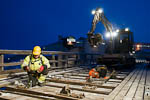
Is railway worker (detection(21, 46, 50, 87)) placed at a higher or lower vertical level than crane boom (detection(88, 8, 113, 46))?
lower

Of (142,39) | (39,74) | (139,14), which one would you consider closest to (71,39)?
(39,74)

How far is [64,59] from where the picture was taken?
9.99 meters

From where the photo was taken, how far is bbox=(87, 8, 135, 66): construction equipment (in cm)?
860

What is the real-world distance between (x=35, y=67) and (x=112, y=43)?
257 inches

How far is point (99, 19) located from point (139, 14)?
196281 millimetres

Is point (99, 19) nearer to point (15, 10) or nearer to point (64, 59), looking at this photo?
point (64, 59)

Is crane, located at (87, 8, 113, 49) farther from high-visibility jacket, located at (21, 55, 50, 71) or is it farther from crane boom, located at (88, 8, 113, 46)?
high-visibility jacket, located at (21, 55, 50, 71)

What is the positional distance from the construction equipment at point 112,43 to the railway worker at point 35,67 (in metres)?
4.53

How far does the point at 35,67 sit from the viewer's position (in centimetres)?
443

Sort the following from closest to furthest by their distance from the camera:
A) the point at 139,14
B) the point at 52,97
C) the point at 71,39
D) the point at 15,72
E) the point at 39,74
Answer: the point at 52,97 < the point at 39,74 < the point at 15,72 < the point at 71,39 < the point at 139,14

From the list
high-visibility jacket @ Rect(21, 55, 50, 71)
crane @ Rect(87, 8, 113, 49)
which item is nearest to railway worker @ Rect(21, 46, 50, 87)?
high-visibility jacket @ Rect(21, 55, 50, 71)

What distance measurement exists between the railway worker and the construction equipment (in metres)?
4.53

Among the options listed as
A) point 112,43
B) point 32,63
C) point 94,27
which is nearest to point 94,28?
point 94,27

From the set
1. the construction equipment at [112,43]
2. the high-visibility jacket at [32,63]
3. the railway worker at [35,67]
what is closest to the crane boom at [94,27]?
the construction equipment at [112,43]
